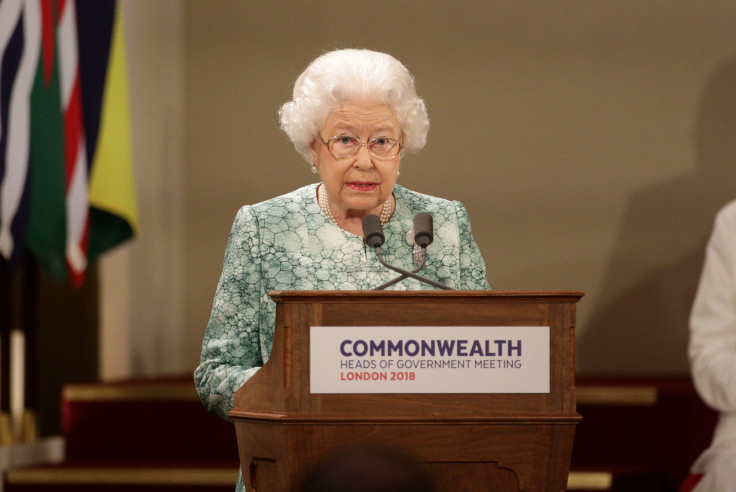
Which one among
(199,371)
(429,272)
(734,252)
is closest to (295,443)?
(199,371)

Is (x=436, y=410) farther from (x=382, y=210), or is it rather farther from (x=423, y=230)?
(x=382, y=210)

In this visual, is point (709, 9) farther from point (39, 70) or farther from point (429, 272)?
point (429, 272)

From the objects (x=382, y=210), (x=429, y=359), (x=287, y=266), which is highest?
(x=382, y=210)

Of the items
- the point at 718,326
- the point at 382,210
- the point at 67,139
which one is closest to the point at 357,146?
the point at 382,210

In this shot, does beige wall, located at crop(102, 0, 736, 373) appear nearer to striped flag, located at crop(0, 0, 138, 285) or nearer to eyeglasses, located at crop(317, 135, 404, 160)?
striped flag, located at crop(0, 0, 138, 285)

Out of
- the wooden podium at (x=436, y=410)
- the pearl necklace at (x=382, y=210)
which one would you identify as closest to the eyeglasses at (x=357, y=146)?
the pearl necklace at (x=382, y=210)

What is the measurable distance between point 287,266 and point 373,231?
0.23 meters

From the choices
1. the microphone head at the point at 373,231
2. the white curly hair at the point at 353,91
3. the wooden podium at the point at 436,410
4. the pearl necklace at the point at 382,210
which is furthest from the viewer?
the pearl necklace at the point at 382,210

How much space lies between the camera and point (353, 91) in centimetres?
233

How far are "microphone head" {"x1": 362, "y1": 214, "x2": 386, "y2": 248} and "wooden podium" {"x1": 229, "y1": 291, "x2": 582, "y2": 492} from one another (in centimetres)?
34

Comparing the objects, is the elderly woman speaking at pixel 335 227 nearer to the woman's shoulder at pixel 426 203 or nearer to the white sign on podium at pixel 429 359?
the woman's shoulder at pixel 426 203

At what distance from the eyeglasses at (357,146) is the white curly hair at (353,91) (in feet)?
0.19

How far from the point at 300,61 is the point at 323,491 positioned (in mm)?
5207

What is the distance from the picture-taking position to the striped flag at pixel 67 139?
13.5 feet
